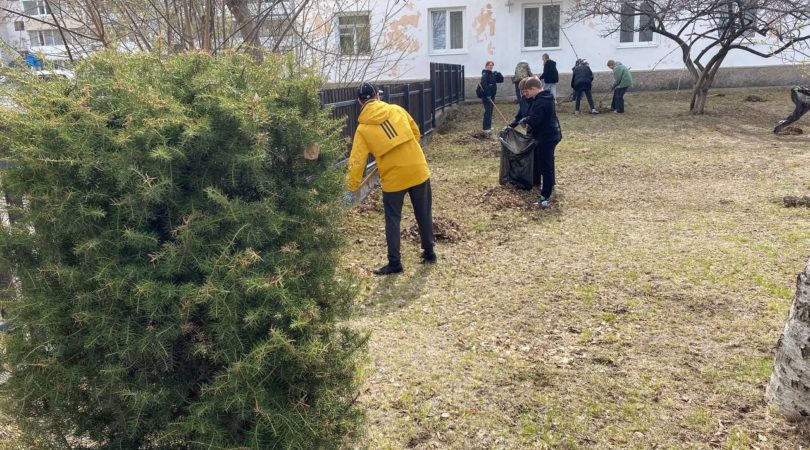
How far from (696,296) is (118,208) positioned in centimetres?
413

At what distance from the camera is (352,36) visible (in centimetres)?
831

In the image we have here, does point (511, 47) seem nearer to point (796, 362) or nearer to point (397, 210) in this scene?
point (397, 210)

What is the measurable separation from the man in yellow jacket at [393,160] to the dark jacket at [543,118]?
8.34 feet

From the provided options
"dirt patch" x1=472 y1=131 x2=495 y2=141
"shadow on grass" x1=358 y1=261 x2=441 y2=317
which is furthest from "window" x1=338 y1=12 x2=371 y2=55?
"dirt patch" x1=472 y1=131 x2=495 y2=141

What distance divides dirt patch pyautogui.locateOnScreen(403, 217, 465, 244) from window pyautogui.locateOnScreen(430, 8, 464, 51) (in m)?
15.8

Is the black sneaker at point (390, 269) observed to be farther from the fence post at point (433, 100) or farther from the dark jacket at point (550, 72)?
the dark jacket at point (550, 72)

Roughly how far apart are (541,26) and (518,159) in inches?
565

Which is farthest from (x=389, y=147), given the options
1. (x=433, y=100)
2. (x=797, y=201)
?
(x=433, y=100)

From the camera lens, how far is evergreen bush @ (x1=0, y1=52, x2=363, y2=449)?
1800mm

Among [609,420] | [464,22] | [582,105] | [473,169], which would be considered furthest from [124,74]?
[464,22]

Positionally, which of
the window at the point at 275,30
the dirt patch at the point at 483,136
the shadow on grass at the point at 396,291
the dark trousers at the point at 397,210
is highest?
the window at the point at 275,30

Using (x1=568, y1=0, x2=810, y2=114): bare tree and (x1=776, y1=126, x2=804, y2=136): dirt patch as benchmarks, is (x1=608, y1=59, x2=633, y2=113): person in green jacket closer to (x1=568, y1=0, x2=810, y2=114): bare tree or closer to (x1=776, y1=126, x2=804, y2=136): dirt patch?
(x1=568, y1=0, x2=810, y2=114): bare tree

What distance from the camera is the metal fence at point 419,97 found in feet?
24.4

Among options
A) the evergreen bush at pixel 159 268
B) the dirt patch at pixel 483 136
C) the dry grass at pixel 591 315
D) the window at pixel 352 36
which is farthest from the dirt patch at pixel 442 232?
the dirt patch at pixel 483 136
